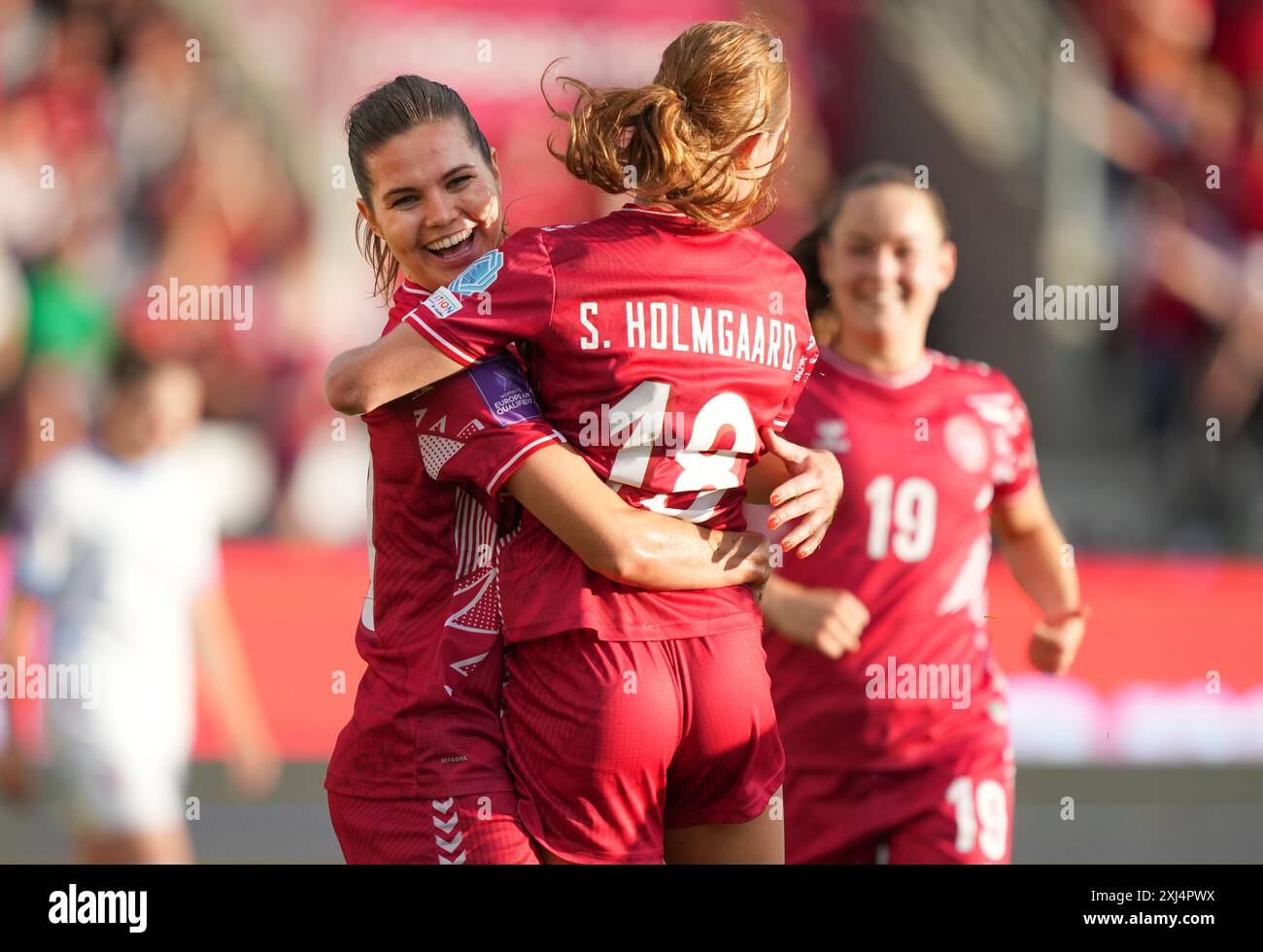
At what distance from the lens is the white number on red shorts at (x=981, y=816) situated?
12.6ft

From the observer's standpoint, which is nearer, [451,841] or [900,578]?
[451,841]

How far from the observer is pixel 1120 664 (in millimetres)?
6863

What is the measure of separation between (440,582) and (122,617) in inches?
130

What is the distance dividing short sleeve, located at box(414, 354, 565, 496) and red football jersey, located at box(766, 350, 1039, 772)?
167 centimetres

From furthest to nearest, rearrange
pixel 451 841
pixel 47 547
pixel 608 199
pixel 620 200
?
1. pixel 608 199
2. pixel 620 200
3. pixel 47 547
4. pixel 451 841

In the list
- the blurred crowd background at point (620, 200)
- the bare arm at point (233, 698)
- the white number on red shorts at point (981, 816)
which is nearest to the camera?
the white number on red shorts at point (981, 816)

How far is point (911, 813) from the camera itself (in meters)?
3.92

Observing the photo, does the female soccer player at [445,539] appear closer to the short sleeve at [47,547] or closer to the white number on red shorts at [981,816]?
the white number on red shorts at [981,816]

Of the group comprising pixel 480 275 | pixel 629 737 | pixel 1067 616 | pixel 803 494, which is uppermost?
pixel 480 275

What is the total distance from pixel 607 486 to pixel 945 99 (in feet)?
31.7

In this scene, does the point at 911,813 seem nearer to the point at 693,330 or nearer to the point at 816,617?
the point at 816,617

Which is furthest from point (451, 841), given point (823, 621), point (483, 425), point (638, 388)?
point (823, 621)

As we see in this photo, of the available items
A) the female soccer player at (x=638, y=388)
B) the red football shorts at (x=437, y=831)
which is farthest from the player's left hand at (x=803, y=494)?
the red football shorts at (x=437, y=831)
